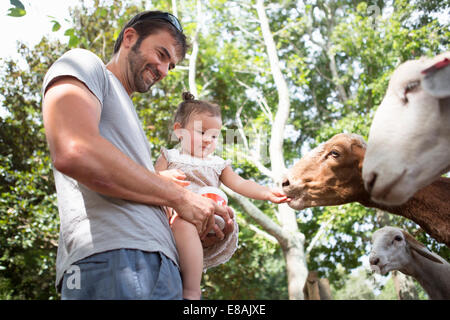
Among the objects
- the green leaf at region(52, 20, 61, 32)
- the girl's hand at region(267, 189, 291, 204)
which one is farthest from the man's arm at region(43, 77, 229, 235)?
the green leaf at region(52, 20, 61, 32)

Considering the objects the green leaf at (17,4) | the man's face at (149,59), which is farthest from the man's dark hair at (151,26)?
the green leaf at (17,4)

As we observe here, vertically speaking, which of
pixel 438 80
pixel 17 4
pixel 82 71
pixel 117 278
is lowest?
pixel 117 278

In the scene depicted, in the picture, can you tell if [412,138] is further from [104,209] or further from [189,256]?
[104,209]

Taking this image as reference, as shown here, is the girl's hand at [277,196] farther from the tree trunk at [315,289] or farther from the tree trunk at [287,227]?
the tree trunk at [315,289]

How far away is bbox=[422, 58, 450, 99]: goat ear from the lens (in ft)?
4.44

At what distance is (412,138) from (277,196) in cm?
97

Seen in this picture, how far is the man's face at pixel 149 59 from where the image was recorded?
1843mm

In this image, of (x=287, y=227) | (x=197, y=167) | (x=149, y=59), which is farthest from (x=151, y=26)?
(x=287, y=227)

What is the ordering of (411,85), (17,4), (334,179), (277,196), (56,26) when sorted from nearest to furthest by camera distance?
1. (411,85)
2. (334,179)
3. (277,196)
4. (17,4)
5. (56,26)

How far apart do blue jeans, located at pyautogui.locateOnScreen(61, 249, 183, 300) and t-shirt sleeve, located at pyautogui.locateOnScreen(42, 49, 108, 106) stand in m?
0.61

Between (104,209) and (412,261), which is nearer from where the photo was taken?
(104,209)

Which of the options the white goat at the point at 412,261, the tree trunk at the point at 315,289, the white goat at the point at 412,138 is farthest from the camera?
the tree trunk at the point at 315,289

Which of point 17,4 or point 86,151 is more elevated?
point 17,4

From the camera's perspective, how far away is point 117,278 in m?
1.26
